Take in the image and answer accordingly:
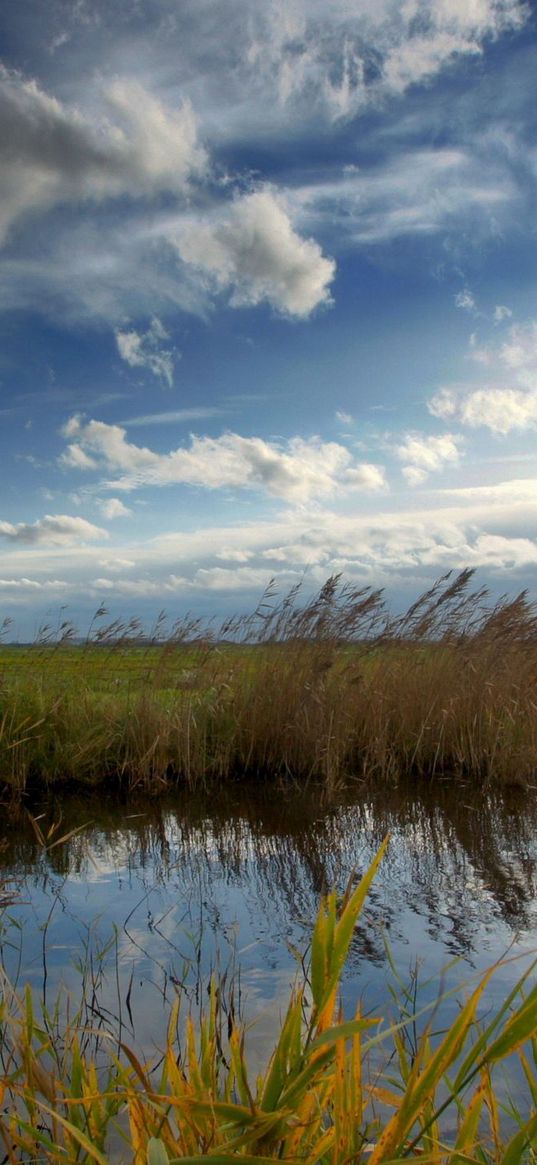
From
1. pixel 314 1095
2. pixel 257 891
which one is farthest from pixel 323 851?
pixel 314 1095

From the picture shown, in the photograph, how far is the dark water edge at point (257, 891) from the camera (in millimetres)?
3945

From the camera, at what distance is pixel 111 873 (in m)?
5.98

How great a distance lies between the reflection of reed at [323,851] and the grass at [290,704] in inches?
19.5

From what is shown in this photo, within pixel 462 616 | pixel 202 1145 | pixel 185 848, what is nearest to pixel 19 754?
pixel 185 848

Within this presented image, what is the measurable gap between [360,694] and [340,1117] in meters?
7.93

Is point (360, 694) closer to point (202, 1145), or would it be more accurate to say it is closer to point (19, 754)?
point (19, 754)

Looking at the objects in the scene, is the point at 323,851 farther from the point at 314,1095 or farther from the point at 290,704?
the point at 314,1095

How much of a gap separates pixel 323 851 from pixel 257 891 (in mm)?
1021

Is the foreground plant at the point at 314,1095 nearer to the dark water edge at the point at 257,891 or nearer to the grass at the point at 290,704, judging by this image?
the dark water edge at the point at 257,891

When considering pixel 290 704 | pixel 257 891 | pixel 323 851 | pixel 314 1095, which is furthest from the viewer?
pixel 290 704

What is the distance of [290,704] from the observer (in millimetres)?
9000

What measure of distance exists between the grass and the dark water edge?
1.49 feet

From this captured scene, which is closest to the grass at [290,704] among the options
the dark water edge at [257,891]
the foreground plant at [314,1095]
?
the dark water edge at [257,891]

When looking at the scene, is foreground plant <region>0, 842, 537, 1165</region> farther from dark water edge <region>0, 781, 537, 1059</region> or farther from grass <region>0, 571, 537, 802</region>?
grass <region>0, 571, 537, 802</region>
